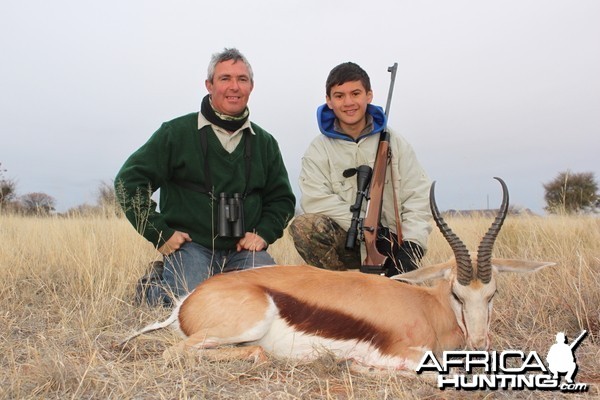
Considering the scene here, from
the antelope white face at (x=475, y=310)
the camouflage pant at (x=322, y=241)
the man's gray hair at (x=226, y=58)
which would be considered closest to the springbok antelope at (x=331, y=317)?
the antelope white face at (x=475, y=310)

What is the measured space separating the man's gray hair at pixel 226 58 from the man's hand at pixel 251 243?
1504 millimetres

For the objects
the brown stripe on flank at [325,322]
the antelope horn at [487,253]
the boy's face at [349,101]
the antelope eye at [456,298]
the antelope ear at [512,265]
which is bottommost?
the brown stripe on flank at [325,322]

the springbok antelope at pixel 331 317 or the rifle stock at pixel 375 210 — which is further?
the rifle stock at pixel 375 210

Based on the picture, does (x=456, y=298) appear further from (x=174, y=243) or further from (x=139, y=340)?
(x=174, y=243)

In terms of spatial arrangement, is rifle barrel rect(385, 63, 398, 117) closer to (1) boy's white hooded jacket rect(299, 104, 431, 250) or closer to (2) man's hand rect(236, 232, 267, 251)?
(1) boy's white hooded jacket rect(299, 104, 431, 250)

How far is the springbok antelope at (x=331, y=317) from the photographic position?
3.27 meters

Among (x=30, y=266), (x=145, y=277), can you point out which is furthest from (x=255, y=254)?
(x=30, y=266)

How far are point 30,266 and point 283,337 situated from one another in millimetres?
3750

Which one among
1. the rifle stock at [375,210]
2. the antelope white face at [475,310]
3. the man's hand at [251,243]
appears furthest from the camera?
the man's hand at [251,243]

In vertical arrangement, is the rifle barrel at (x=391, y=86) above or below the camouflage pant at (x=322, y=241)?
above

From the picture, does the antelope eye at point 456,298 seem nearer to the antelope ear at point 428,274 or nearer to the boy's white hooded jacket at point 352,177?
the antelope ear at point 428,274

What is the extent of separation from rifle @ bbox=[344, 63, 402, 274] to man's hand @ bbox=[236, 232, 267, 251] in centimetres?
81

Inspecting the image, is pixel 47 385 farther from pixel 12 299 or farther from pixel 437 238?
pixel 437 238

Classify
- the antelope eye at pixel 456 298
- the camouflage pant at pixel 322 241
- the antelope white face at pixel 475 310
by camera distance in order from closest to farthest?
the antelope white face at pixel 475 310 < the antelope eye at pixel 456 298 < the camouflage pant at pixel 322 241
